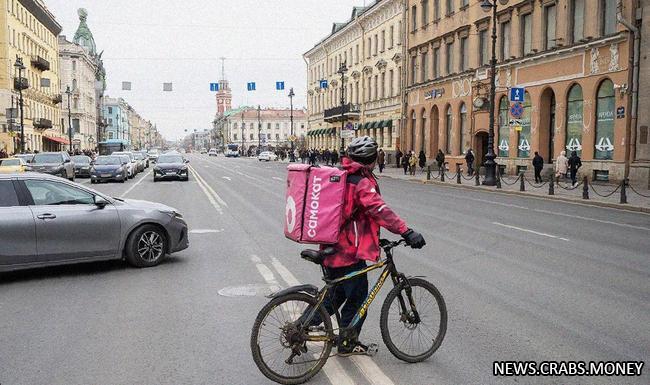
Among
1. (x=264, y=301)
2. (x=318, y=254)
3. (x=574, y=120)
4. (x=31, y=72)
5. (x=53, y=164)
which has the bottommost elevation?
(x=264, y=301)

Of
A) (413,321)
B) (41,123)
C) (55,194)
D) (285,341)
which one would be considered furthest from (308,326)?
(41,123)

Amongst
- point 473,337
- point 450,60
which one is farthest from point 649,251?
point 450,60

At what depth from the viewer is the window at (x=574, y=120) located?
1176 inches

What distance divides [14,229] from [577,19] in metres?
28.5

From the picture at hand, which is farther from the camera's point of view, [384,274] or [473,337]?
[473,337]

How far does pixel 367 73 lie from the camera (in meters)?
61.3

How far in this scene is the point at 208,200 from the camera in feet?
67.9

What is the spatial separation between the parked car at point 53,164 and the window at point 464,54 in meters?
24.8

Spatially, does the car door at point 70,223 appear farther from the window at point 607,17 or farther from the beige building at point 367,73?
the beige building at point 367,73

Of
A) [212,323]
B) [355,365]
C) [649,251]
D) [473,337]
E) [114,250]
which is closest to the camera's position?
[355,365]

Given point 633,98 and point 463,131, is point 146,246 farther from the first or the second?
point 463,131

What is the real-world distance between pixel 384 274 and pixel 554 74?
2960 cm

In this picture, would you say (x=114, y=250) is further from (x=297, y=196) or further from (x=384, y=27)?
(x=384, y=27)

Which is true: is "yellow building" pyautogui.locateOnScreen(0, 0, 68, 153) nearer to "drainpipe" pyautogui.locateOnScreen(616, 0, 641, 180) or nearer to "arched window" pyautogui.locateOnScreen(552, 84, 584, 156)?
"arched window" pyautogui.locateOnScreen(552, 84, 584, 156)
